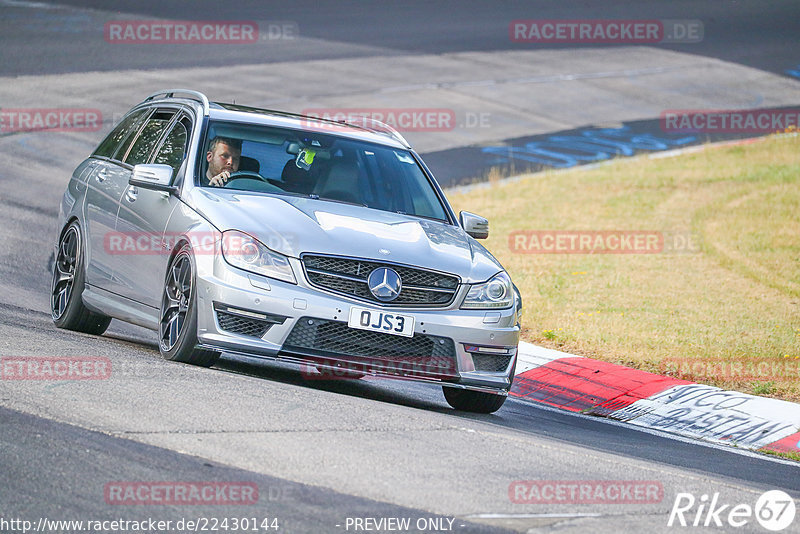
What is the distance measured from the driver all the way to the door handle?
667 millimetres

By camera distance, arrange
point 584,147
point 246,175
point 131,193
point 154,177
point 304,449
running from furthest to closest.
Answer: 1. point 584,147
2. point 131,193
3. point 246,175
4. point 154,177
5. point 304,449

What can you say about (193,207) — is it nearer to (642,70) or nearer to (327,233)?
(327,233)

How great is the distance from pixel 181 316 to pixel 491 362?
2.03 meters

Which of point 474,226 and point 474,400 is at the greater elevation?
point 474,226

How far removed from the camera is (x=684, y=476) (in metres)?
7.05

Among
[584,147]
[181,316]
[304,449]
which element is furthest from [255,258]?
[584,147]

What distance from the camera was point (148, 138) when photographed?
995 centimetres

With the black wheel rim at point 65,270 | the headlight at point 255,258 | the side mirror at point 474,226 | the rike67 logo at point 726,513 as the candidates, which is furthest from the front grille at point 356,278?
the black wheel rim at point 65,270

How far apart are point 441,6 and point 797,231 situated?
70.9ft

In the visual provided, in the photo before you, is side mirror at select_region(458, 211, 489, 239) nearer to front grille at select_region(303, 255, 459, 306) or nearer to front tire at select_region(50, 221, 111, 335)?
front grille at select_region(303, 255, 459, 306)

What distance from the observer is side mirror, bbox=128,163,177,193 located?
28.4 feet

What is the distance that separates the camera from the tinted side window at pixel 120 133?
10.4 metres

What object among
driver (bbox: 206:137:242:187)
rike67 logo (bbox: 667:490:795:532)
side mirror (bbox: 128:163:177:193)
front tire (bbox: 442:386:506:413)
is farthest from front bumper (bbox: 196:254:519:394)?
→ rike67 logo (bbox: 667:490:795:532)

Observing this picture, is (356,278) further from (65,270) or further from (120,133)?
(120,133)
